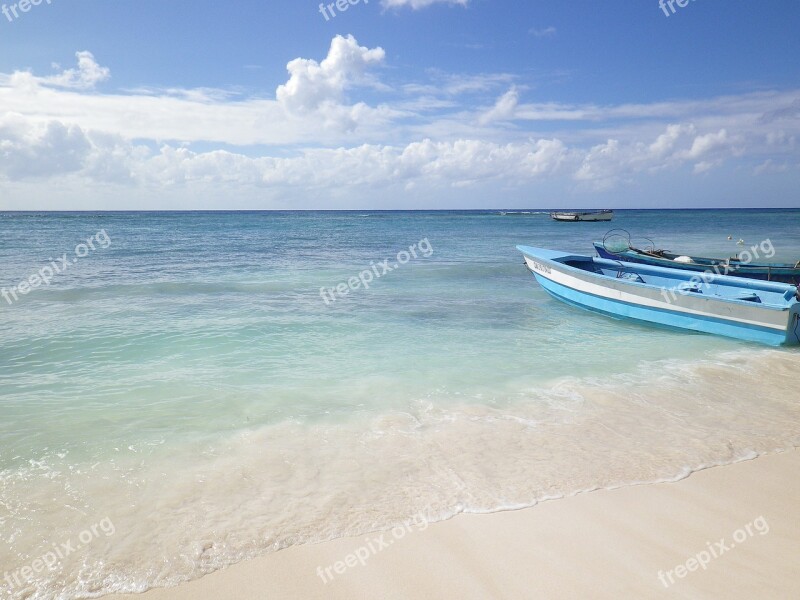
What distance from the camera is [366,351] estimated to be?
409 inches

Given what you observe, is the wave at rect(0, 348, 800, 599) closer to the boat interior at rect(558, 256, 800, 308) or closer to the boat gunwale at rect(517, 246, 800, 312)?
the boat gunwale at rect(517, 246, 800, 312)

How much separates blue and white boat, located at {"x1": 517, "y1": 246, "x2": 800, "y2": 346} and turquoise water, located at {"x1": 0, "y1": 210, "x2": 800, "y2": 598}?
491 mm

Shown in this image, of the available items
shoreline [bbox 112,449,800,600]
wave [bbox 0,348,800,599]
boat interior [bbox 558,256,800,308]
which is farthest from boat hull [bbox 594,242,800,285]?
shoreline [bbox 112,449,800,600]

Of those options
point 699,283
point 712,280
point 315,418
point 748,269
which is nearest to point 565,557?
point 315,418

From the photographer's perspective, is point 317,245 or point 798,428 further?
point 317,245

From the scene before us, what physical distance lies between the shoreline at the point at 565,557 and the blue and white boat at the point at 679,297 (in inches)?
295

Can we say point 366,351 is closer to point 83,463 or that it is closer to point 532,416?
point 532,416

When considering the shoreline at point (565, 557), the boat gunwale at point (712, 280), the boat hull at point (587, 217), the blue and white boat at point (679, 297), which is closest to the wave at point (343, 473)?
the shoreline at point (565, 557)

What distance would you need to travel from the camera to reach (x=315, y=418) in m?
7.03

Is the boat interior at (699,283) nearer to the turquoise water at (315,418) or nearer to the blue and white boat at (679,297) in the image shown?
the blue and white boat at (679,297)

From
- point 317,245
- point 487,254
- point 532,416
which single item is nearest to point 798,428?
point 532,416

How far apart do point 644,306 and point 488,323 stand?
4037mm

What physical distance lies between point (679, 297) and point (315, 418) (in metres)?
9.65

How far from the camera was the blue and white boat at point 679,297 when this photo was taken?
36.2ft
